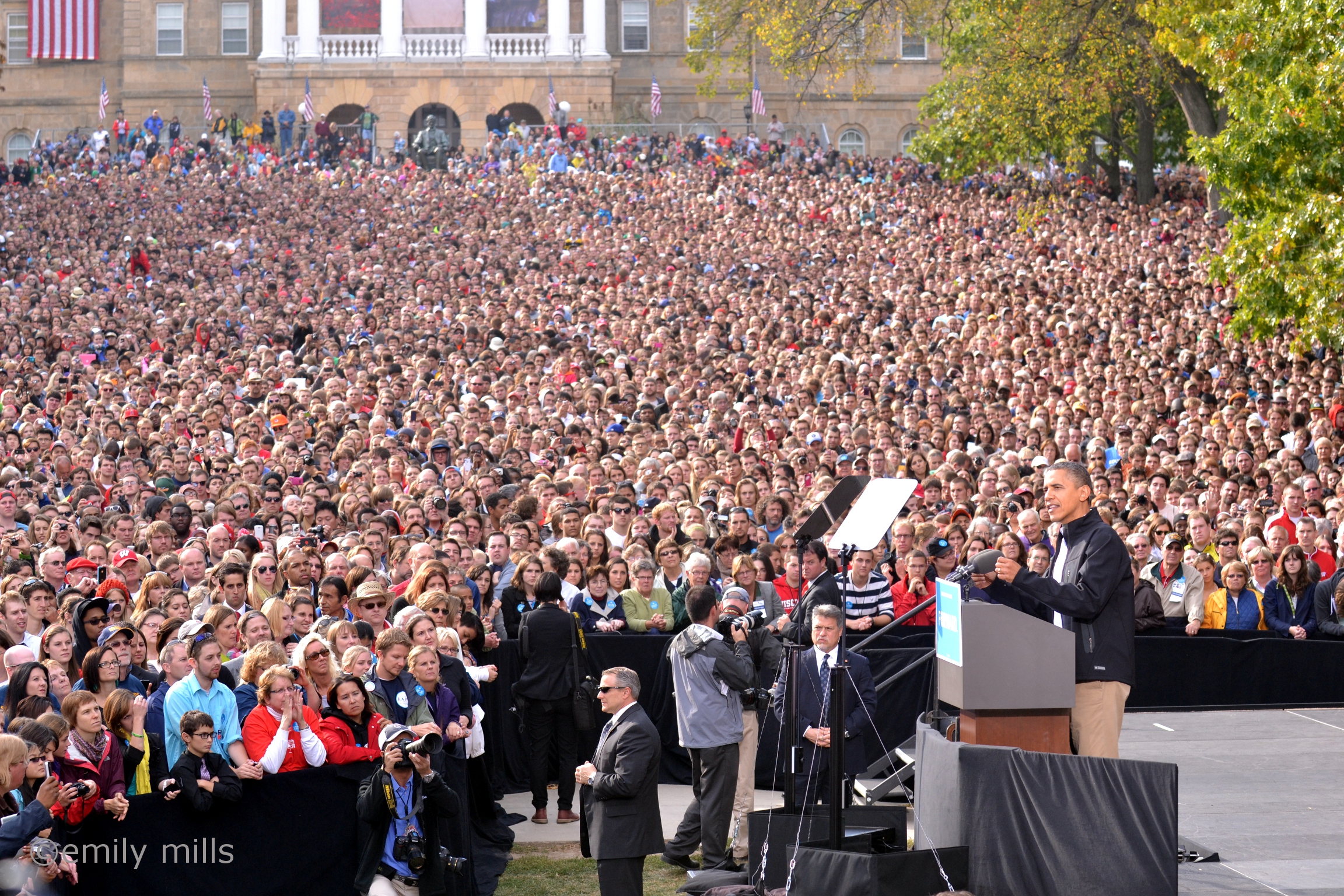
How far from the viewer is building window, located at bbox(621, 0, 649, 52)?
64938mm

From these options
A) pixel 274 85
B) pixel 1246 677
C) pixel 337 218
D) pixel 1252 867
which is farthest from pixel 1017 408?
pixel 274 85

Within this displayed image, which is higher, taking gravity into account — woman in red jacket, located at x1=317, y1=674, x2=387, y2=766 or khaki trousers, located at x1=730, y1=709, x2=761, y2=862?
woman in red jacket, located at x1=317, y1=674, x2=387, y2=766

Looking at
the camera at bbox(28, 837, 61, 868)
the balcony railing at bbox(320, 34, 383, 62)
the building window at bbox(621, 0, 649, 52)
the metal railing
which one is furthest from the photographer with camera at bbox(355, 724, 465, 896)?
the building window at bbox(621, 0, 649, 52)

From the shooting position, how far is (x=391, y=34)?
60.9 m

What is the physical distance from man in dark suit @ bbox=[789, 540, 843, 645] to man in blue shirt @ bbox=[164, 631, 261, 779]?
340cm

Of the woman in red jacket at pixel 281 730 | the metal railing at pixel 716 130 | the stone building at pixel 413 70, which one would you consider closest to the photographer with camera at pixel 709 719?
the woman in red jacket at pixel 281 730

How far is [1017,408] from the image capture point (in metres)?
20.9

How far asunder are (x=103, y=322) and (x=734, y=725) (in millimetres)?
19799

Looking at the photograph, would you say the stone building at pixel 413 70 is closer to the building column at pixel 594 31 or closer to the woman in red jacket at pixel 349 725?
the building column at pixel 594 31

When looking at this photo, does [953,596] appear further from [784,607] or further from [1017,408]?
[1017,408]

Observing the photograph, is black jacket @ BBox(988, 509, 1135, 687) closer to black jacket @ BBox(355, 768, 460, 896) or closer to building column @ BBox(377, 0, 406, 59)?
black jacket @ BBox(355, 768, 460, 896)

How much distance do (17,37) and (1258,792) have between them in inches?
2568

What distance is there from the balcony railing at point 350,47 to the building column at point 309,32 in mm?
259

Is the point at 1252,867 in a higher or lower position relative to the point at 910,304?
lower
